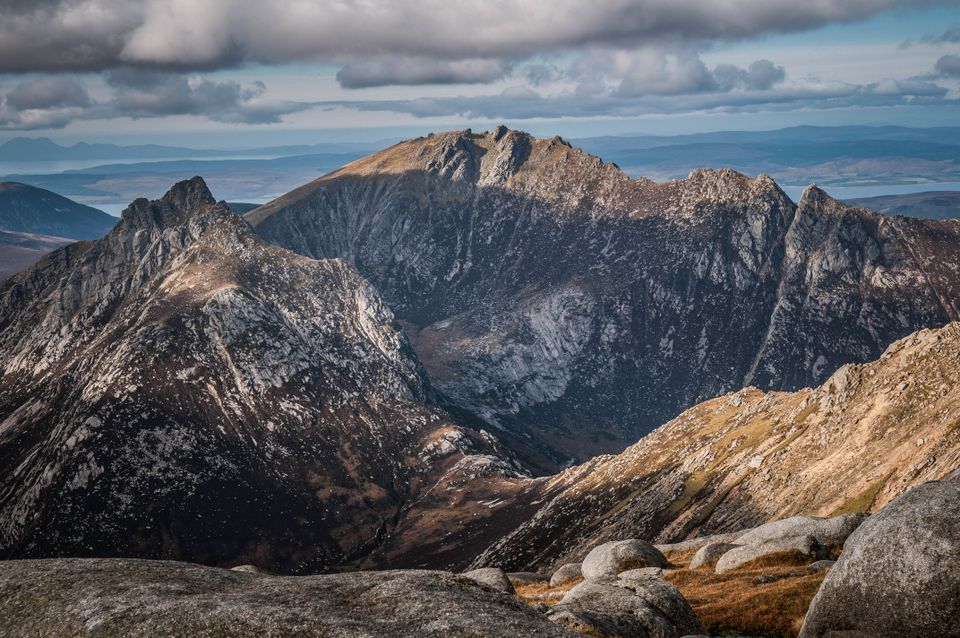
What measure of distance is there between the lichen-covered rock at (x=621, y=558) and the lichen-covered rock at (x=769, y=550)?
25.8 feet

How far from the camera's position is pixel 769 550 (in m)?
71.5

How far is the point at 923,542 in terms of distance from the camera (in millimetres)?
31281

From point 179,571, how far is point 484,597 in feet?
54.4

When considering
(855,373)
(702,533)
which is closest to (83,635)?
(702,533)

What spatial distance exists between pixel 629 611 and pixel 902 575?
16092 millimetres

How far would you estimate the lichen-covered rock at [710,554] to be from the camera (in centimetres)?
7856

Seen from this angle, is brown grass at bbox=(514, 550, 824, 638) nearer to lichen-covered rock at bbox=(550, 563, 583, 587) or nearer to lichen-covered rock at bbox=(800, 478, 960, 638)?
lichen-covered rock at bbox=(800, 478, 960, 638)

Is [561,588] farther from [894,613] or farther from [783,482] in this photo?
[783,482]

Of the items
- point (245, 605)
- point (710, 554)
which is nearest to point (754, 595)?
point (710, 554)

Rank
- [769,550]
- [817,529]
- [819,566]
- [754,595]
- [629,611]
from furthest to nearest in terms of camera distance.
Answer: [817,529] < [769,550] < [819,566] < [754,595] < [629,611]

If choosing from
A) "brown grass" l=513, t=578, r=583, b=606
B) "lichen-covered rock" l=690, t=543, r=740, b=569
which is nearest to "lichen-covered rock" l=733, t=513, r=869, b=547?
"lichen-covered rock" l=690, t=543, r=740, b=569

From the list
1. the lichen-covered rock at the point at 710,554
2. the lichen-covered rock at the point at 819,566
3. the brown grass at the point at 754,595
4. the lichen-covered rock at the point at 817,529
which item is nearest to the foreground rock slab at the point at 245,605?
the brown grass at the point at 754,595

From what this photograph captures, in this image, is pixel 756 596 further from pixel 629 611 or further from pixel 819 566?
pixel 629 611

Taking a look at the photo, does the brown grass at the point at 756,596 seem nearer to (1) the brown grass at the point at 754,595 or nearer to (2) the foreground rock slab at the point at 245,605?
(1) the brown grass at the point at 754,595
